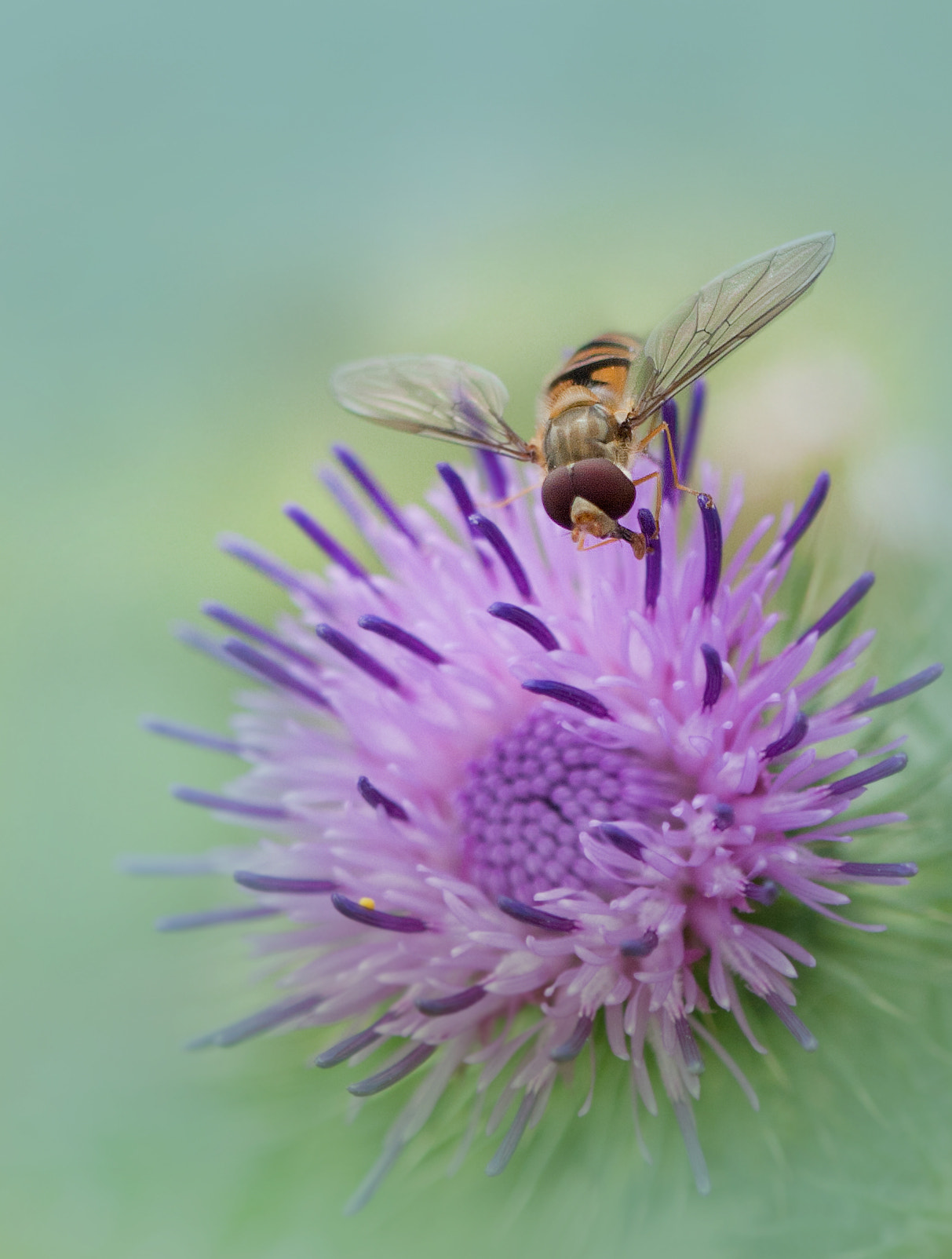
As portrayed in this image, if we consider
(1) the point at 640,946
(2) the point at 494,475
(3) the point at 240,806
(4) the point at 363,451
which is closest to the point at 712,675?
(1) the point at 640,946

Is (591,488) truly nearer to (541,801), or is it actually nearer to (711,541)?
(711,541)

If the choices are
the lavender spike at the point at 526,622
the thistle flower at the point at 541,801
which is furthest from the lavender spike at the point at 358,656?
the lavender spike at the point at 526,622

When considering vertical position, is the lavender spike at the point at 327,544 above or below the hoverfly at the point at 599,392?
below

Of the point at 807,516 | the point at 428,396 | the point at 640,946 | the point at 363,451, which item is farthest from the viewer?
the point at 363,451

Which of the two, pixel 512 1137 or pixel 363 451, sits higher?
pixel 363 451

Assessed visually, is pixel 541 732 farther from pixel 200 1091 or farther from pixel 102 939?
pixel 102 939

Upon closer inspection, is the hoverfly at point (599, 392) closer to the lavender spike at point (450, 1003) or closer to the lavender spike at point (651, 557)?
the lavender spike at point (651, 557)

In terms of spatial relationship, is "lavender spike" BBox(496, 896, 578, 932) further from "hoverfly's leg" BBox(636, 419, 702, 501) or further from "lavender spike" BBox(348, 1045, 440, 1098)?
"hoverfly's leg" BBox(636, 419, 702, 501)
